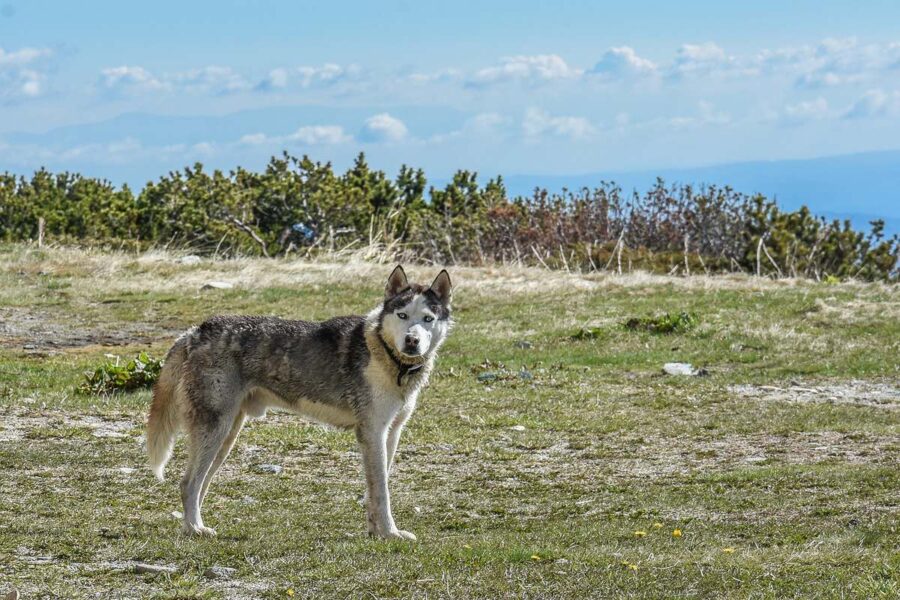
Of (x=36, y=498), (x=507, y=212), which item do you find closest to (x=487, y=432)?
(x=36, y=498)

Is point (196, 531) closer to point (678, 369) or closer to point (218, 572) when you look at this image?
point (218, 572)

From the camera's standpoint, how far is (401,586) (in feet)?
25.1

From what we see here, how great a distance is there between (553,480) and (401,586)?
15.3 ft

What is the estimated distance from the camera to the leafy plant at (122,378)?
16062 mm

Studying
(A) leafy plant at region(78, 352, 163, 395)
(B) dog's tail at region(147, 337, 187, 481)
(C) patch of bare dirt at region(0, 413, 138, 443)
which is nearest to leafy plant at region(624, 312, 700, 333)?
(A) leafy plant at region(78, 352, 163, 395)

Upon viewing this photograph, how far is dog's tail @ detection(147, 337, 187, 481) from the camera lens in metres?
9.67

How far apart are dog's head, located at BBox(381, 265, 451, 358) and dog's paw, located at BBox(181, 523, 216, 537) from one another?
2072mm

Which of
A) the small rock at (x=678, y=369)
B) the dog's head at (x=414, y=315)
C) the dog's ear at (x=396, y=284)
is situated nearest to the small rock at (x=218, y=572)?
the dog's head at (x=414, y=315)

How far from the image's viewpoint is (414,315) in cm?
925

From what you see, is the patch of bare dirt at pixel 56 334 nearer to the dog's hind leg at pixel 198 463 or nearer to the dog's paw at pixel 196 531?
the dog's hind leg at pixel 198 463

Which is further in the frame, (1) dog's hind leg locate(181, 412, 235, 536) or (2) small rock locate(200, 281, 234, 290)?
(2) small rock locate(200, 281, 234, 290)

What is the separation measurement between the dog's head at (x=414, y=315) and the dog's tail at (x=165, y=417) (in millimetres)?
1761

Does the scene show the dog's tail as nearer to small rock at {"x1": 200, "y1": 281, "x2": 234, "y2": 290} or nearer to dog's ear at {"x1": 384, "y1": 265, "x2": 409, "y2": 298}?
dog's ear at {"x1": 384, "y1": 265, "x2": 409, "y2": 298}

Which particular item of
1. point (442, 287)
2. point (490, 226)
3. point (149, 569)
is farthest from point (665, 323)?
point (490, 226)
